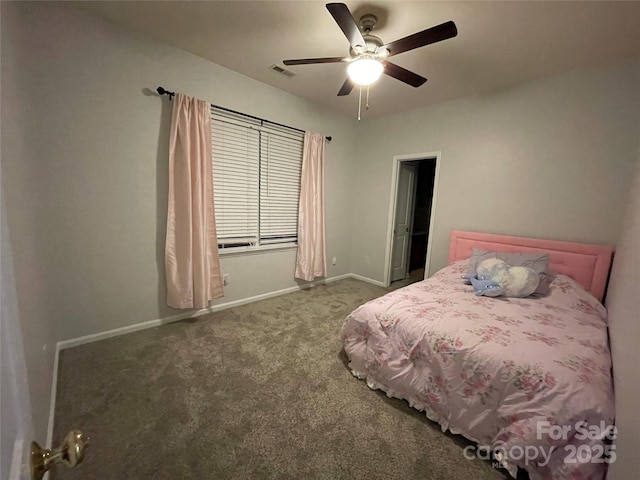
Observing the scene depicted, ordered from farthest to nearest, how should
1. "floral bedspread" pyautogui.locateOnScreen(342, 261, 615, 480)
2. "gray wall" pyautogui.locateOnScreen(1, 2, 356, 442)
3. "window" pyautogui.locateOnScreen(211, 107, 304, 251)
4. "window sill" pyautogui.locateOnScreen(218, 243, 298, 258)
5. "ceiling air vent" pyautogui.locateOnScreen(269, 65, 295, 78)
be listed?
1. "window sill" pyautogui.locateOnScreen(218, 243, 298, 258)
2. "window" pyautogui.locateOnScreen(211, 107, 304, 251)
3. "ceiling air vent" pyautogui.locateOnScreen(269, 65, 295, 78)
4. "gray wall" pyautogui.locateOnScreen(1, 2, 356, 442)
5. "floral bedspread" pyautogui.locateOnScreen(342, 261, 615, 480)

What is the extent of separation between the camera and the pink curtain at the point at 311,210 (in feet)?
11.3

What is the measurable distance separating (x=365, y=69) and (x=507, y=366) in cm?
202

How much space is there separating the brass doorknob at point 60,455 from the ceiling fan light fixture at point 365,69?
2177 mm

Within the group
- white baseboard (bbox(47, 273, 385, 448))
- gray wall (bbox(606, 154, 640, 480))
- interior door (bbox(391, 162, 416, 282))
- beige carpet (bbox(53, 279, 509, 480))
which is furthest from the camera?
interior door (bbox(391, 162, 416, 282))

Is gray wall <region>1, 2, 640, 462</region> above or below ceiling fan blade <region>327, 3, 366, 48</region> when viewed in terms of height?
below

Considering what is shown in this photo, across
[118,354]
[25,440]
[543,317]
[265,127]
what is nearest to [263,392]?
[118,354]

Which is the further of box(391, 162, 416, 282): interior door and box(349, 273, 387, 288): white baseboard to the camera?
box(349, 273, 387, 288): white baseboard

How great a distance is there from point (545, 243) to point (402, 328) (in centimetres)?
203

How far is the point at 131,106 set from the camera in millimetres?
2199

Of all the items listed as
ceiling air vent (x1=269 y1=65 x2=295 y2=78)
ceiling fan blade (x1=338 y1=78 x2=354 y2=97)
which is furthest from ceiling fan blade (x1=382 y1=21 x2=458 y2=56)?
ceiling air vent (x1=269 y1=65 x2=295 y2=78)

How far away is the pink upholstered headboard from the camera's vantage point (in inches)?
89.8

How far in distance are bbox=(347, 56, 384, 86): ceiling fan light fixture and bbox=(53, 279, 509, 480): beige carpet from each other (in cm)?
219

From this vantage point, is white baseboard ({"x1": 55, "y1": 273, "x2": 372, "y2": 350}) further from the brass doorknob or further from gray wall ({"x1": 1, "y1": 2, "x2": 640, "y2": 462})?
the brass doorknob

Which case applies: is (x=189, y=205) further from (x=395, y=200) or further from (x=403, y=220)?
(x=403, y=220)
